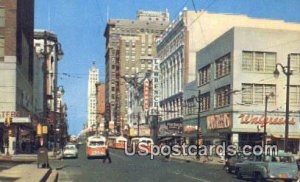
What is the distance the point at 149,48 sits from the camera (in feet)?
593

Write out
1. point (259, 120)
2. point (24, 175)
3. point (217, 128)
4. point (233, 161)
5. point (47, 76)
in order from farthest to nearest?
A: point (47, 76)
point (217, 128)
point (259, 120)
point (233, 161)
point (24, 175)

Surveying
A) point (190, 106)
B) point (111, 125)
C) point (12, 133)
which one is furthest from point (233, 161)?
point (111, 125)

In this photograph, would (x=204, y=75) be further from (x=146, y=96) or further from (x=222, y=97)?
(x=146, y=96)

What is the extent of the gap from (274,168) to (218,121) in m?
42.3

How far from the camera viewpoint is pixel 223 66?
2793 inches

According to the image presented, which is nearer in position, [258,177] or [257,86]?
[258,177]

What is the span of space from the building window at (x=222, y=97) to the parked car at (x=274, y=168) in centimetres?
3806

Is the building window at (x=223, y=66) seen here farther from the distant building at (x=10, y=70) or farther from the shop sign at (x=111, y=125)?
the shop sign at (x=111, y=125)

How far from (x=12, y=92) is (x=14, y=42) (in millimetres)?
6334

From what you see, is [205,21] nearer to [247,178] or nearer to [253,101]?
[253,101]

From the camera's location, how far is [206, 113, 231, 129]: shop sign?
2628 inches

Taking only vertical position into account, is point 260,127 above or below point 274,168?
above

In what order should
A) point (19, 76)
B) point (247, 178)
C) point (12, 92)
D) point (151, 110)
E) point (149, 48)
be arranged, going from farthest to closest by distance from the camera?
point (149, 48)
point (151, 110)
point (19, 76)
point (12, 92)
point (247, 178)

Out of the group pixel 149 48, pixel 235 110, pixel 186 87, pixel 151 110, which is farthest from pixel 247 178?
pixel 149 48
